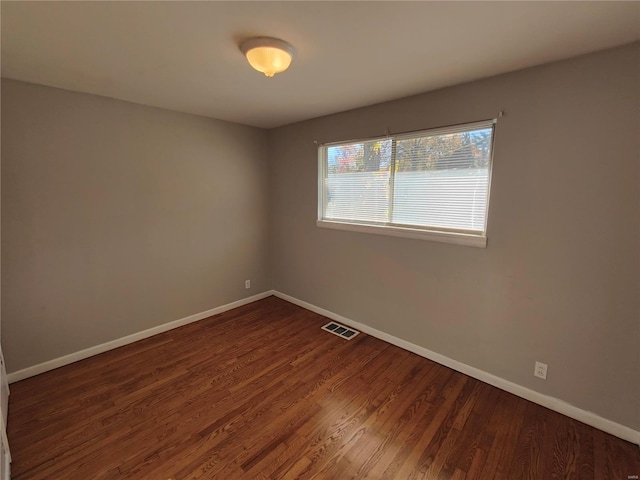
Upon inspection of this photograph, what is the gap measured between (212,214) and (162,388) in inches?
A: 73.1

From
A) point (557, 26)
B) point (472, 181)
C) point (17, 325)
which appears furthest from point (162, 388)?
point (557, 26)

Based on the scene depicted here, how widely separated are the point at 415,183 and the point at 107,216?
9.26 feet

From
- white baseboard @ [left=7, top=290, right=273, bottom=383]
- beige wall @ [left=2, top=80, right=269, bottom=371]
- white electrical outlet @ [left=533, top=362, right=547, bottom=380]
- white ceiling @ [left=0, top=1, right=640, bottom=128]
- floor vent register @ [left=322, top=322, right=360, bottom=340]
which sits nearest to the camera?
white ceiling @ [left=0, top=1, right=640, bottom=128]

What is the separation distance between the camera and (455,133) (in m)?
2.33

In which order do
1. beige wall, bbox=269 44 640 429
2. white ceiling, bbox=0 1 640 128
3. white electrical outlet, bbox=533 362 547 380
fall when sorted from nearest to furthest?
1. white ceiling, bbox=0 1 640 128
2. beige wall, bbox=269 44 640 429
3. white electrical outlet, bbox=533 362 547 380

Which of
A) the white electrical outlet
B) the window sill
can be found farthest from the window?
the white electrical outlet

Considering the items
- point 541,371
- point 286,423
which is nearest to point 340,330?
point 286,423

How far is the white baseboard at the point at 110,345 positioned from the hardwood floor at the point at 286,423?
0.23 ft

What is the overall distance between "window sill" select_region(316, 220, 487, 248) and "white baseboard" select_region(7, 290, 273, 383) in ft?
5.73

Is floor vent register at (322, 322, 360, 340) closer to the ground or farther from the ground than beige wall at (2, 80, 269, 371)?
closer to the ground

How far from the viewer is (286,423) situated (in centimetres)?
191

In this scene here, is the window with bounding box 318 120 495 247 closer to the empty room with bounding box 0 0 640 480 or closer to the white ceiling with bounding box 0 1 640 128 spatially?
the empty room with bounding box 0 0 640 480

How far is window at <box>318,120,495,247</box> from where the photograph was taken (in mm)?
2252

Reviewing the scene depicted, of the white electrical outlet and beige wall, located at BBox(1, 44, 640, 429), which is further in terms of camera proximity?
the white electrical outlet
